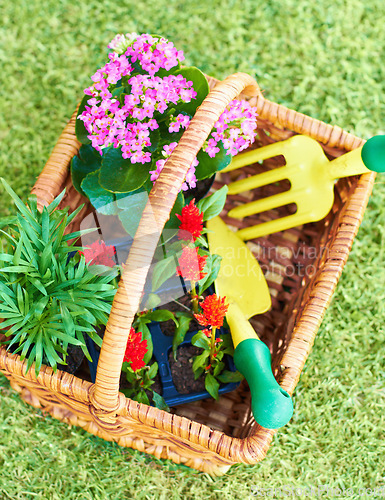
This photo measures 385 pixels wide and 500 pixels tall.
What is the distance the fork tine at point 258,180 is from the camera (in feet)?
4.08

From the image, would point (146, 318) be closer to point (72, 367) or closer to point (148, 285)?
point (148, 285)

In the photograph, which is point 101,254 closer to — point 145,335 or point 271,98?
point 145,335

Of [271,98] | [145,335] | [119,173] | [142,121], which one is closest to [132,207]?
[119,173]

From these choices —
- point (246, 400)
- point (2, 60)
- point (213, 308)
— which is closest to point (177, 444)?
point (246, 400)

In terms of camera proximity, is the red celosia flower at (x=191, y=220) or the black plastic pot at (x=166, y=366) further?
the black plastic pot at (x=166, y=366)

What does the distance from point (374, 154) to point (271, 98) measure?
63 centimetres

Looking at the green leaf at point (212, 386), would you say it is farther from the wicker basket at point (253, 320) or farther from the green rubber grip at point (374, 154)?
the green rubber grip at point (374, 154)

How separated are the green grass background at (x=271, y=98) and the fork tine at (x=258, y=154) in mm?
427

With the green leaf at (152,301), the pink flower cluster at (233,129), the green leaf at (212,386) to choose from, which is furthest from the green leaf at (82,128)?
the green leaf at (212,386)

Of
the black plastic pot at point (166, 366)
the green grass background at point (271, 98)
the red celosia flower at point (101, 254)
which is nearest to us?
the red celosia flower at point (101, 254)

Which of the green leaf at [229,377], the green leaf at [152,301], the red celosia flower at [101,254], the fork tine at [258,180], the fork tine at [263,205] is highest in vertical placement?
the fork tine at [258,180]

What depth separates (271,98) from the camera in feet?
5.23

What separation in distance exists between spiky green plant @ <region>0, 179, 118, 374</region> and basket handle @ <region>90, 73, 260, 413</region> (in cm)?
11

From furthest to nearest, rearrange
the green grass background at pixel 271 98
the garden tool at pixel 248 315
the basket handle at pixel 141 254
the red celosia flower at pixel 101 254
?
the green grass background at pixel 271 98 < the red celosia flower at pixel 101 254 < the garden tool at pixel 248 315 < the basket handle at pixel 141 254
